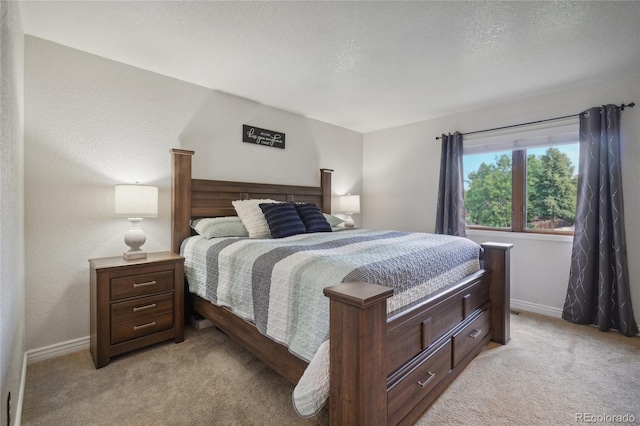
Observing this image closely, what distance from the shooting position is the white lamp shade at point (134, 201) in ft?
7.35

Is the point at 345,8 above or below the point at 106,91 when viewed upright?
above

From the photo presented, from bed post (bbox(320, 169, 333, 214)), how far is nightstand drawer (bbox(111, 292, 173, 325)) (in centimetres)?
237

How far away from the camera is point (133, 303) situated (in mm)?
2166

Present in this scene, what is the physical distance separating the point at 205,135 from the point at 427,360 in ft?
9.27

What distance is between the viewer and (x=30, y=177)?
2137 mm

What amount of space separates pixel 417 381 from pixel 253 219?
6.10 ft

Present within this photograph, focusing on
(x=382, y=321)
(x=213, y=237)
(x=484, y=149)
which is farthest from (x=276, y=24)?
(x=484, y=149)

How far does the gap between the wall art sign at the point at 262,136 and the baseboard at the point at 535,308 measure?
3.32 meters

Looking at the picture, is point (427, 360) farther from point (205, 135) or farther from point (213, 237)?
point (205, 135)

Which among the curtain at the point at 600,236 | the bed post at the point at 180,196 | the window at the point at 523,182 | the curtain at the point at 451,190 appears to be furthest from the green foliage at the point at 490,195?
the bed post at the point at 180,196

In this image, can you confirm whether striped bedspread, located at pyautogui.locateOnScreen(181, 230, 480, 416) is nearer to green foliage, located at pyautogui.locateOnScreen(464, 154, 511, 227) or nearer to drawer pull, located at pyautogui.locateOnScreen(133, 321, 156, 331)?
drawer pull, located at pyautogui.locateOnScreen(133, 321, 156, 331)

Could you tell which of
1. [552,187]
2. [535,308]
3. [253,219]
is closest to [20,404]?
[253,219]

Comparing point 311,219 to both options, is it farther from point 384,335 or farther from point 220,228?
point 384,335

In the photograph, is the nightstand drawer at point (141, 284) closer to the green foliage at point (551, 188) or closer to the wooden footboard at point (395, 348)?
the wooden footboard at point (395, 348)
